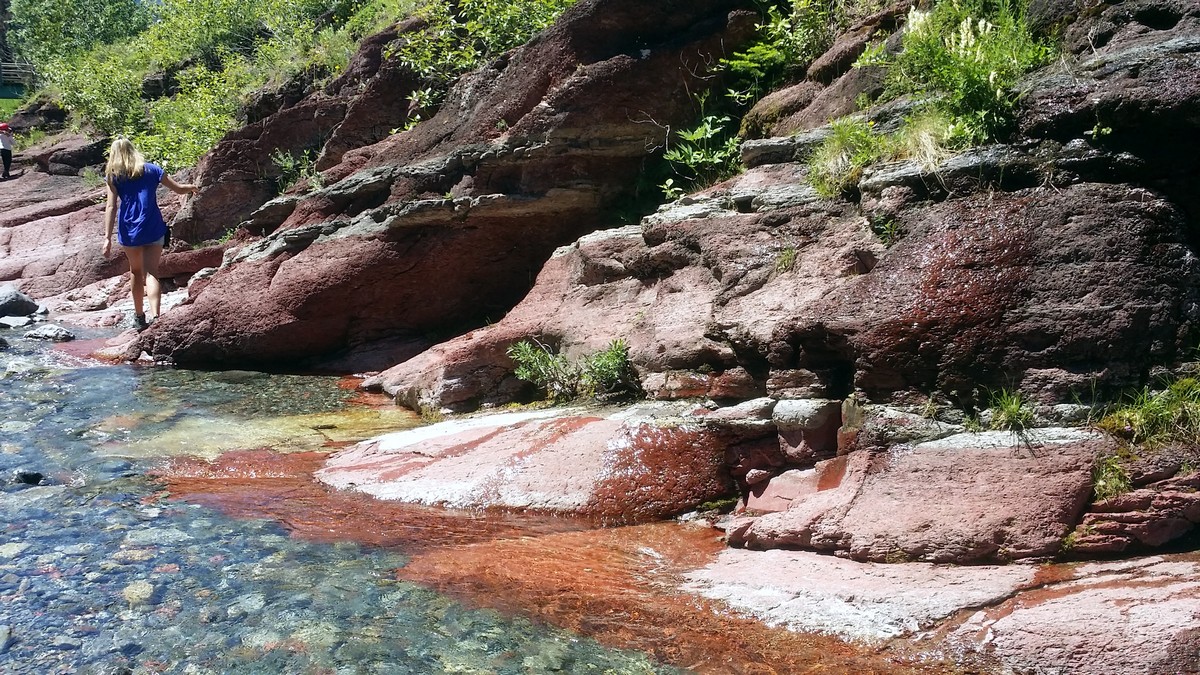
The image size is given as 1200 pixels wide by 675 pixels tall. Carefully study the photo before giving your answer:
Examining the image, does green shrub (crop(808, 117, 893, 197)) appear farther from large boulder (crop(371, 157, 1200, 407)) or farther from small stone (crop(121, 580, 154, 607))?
small stone (crop(121, 580, 154, 607))

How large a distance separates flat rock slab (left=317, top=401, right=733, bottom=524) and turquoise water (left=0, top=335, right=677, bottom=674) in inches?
37.7

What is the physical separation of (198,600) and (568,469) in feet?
7.16

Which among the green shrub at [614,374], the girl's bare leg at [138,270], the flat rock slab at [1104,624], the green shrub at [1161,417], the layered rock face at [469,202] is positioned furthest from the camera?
the girl's bare leg at [138,270]

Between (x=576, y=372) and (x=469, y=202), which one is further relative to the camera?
(x=469, y=202)

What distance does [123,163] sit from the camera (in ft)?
33.9

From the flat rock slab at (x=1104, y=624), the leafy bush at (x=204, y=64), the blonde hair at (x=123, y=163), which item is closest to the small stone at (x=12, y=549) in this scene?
the flat rock slab at (x=1104, y=624)

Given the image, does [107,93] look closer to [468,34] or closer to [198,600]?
[468,34]

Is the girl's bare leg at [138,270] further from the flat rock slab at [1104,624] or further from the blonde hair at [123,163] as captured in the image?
the flat rock slab at [1104,624]

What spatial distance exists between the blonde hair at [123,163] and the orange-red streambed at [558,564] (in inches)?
218

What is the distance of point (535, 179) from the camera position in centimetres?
914

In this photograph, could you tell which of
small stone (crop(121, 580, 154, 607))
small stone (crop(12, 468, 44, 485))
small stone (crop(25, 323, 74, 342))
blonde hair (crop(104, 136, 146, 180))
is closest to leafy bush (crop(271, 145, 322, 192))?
blonde hair (crop(104, 136, 146, 180))

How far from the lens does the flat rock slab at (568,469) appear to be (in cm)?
528

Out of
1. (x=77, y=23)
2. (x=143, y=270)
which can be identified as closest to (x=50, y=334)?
(x=143, y=270)

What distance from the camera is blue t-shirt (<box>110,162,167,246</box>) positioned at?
408 inches
